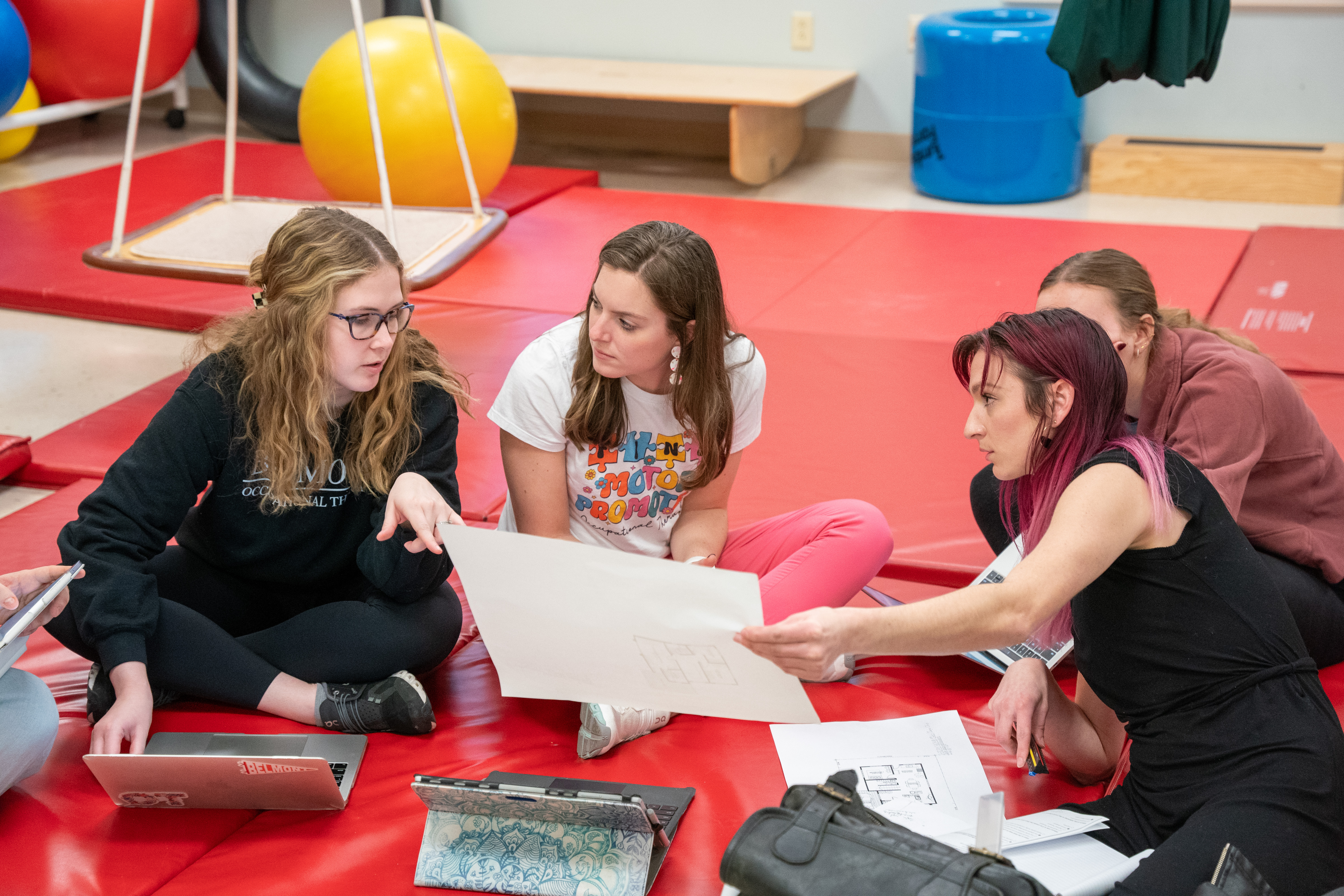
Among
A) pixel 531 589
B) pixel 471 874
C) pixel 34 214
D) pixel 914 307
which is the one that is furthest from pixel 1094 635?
pixel 34 214

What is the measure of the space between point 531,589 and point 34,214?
3.88 meters

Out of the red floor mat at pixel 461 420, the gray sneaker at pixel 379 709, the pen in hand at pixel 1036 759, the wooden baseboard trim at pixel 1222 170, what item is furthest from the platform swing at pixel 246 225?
the wooden baseboard trim at pixel 1222 170

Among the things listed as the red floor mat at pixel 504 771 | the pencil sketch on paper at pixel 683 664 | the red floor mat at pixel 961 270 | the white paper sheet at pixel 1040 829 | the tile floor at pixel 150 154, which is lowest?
the tile floor at pixel 150 154

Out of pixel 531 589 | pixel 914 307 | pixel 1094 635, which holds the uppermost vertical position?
pixel 531 589

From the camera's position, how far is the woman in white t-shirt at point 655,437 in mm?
1673

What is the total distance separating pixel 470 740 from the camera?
5.49ft

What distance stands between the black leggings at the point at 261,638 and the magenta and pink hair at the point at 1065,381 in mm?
843

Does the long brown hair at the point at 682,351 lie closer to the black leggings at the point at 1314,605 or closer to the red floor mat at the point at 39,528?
the black leggings at the point at 1314,605

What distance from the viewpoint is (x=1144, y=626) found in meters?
1.36

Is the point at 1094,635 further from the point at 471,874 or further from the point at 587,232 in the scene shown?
the point at 587,232

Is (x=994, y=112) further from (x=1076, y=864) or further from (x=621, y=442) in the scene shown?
(x=1076, y=864)

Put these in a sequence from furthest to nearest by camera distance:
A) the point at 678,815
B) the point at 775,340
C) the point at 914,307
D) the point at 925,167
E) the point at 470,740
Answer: the point at 925,167 < the point at 914,307 < the point at 775,340 < the point at 470,740 < the point at 678,815

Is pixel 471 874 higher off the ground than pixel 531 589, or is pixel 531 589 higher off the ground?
pixel 531 589

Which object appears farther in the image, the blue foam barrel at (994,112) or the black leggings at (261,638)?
the blue foam barrel at (994,112)
